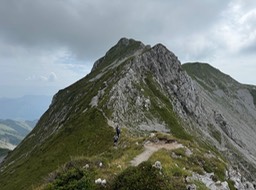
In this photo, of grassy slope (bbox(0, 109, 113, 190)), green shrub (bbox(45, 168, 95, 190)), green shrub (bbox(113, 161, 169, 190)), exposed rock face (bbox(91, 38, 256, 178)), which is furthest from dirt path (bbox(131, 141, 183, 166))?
exposed rock face (bbox(91, 38, 256, 178))

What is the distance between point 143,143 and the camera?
41.0 m

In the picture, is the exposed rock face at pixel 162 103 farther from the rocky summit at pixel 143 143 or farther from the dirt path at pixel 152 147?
the dirt path at pixel 152 147

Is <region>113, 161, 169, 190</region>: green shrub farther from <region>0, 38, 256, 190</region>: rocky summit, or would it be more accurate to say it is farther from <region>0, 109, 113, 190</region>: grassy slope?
<region>0, 109, 113, 190</region>: grassy slope

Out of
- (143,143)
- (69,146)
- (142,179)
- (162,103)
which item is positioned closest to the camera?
(142,179)

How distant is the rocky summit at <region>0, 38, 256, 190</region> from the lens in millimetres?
20297

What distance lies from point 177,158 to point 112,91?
7648 cm

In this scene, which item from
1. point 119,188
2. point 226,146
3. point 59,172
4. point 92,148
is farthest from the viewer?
point 226,146

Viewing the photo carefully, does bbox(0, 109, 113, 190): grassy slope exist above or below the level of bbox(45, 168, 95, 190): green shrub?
above

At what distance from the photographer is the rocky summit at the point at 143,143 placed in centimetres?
2030

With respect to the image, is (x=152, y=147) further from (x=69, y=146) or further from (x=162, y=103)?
(x=162, y=103)

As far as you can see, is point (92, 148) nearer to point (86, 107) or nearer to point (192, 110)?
point (86, 107)

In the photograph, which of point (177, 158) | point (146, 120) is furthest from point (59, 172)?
point (146, 120)

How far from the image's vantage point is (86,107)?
364 feet

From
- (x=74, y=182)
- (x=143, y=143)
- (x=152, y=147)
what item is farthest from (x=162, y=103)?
(x=74, y=182)
